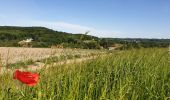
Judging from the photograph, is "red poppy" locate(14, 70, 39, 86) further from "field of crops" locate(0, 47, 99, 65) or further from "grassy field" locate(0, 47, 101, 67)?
"field of crops" locate(0, 47, 99, 65)

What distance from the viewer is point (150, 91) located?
448 centimetres

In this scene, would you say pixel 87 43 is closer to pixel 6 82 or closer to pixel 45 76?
pixel 45 76

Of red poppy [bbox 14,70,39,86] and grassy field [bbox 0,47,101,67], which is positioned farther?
grassy field [bbox 0,47,101,67]

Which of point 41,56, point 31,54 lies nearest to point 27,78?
point 41,56

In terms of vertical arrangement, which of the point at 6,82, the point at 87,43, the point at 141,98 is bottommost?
the point at 141,98

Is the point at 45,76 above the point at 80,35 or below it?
below

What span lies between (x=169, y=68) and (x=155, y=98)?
2.38 m

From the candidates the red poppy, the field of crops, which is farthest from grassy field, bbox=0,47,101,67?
the red poppy

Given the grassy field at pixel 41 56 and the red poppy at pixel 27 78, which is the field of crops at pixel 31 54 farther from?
the red poppy at pixel 27 78

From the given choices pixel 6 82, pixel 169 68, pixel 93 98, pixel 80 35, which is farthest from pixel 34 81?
pixel 169 68

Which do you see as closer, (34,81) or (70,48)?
(34,81)

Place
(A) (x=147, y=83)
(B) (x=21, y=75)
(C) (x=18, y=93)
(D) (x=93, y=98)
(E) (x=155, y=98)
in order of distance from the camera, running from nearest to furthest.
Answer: (B) (x=21, y=75)
(C) (x=18, y=93)
(D) (x=93, y=98)
(E) (x=155, y=98)
(A) (x=147, y=83)

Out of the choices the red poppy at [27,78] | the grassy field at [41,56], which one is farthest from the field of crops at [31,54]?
the red poppy at [27,78]

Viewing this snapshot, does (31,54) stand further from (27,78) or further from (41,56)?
(27,78)
